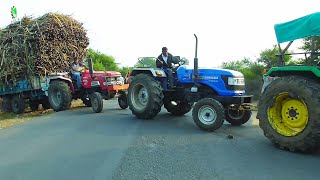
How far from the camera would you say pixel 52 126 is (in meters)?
9.05

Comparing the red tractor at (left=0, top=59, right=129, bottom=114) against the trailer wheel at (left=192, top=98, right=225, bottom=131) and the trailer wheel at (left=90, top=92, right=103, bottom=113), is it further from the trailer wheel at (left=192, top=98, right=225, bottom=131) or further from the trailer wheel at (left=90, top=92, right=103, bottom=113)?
the trailer wheel at (left=192, top=98, right=225, bottom=131)

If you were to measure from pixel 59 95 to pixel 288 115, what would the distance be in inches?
355

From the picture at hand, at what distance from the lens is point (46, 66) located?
44.4ft

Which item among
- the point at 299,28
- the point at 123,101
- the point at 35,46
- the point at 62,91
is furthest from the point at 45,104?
the point at 299,28

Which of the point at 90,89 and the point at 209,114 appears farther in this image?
the point at 90,89

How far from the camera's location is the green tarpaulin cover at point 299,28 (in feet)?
19.2

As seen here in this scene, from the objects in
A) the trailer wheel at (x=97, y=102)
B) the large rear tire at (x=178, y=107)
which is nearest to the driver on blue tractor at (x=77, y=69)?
the trailer wheel at (x=97, y=102)

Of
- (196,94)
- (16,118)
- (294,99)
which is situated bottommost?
(16,118)

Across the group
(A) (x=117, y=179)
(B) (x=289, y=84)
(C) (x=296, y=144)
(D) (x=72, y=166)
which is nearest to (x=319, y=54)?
(B) (x=289, y=84)

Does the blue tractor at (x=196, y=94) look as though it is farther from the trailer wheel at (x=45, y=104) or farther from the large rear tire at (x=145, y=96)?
the trailer wheel at (x=45, y=104)

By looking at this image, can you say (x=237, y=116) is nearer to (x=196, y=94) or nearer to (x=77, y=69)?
(x=196, y=94)

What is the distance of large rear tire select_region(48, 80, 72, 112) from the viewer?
12.7m

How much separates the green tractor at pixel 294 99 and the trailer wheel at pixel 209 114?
1.30m

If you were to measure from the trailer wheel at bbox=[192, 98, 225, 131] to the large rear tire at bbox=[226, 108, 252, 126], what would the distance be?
2.57 ft
